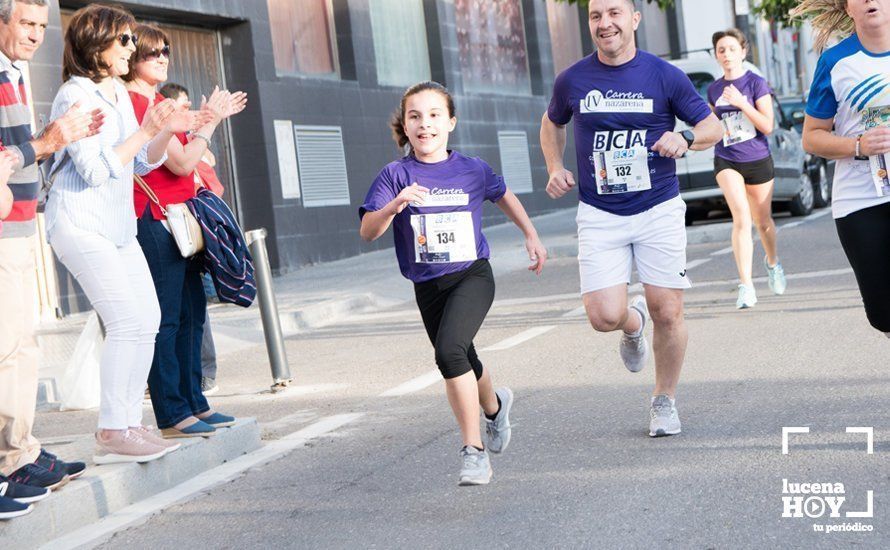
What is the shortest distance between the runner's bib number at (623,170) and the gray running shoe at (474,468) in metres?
1.44

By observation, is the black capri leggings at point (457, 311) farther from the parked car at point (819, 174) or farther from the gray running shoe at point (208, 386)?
the parked car at point (819, 174)

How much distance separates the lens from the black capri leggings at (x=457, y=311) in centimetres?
563

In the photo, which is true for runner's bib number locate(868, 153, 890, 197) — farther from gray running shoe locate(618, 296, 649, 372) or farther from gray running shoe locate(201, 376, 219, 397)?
gray running shoe locate(201, 376, 219, 397)

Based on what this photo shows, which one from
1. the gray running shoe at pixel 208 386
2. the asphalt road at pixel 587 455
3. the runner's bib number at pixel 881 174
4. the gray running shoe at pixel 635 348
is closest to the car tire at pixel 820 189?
the asphalt road at pixel 587 455

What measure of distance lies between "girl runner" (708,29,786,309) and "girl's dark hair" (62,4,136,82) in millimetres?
5864

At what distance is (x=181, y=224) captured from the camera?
667 centimetres

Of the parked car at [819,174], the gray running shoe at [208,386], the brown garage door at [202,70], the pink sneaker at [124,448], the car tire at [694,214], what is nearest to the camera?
the pink sneaker at [124,448]

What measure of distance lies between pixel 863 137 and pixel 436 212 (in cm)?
171

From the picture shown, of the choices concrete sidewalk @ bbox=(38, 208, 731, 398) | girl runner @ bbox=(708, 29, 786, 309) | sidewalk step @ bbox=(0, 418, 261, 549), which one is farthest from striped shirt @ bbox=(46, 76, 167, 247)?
girl runner @ bbox=(708, 29, 786, 309)

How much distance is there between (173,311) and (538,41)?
2220 centimetres

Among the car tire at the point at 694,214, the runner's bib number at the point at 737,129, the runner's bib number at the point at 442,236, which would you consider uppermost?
the runner's bib number at the point at 737,129

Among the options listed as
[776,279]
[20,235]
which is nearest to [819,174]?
[776,279]

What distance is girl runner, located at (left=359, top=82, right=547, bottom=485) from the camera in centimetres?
564

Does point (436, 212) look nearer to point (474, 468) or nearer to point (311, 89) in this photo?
point (474, 468)
